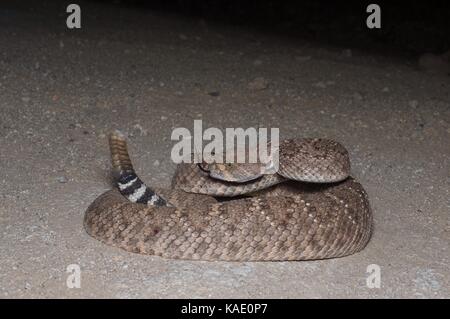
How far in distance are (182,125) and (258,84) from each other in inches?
73.4

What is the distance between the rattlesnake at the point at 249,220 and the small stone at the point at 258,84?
12.1 ft

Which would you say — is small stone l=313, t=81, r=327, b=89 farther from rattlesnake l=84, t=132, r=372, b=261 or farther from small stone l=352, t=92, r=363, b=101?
rattlesnake l=84, t=132, r=372, b=261

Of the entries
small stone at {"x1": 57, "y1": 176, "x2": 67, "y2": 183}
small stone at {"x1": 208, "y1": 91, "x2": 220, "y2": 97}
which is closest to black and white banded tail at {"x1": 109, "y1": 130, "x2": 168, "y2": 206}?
small stone at {"x1": 57, "y1": 176, "x2": 67, "y2": 183}

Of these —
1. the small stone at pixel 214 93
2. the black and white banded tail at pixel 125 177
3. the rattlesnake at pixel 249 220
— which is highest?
the small stone at pixel 214 93

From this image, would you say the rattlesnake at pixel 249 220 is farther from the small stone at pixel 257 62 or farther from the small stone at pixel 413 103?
the small stone at pixel 257 62

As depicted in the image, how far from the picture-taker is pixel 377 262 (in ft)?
17.2

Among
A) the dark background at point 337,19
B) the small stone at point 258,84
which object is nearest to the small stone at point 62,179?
the small stone at point 258,84

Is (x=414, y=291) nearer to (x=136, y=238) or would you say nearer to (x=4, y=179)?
(x=136, y=238)

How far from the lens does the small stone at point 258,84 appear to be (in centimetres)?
926

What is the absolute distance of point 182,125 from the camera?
788 cm

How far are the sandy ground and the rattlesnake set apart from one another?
0.36 feet

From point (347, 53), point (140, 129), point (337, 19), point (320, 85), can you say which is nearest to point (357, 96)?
point (320, 85)

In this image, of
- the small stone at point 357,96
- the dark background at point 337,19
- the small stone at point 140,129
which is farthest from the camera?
the dark background at point 337,19

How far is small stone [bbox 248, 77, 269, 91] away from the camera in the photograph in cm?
926
